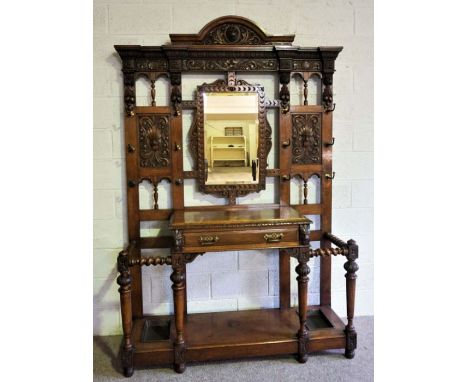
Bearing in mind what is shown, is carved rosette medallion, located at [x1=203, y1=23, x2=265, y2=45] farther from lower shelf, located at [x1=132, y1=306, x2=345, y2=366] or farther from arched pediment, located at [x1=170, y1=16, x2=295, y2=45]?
lower shelf, located at [x1=132, y1=306, x2=345, y2=366]

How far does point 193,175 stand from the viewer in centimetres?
217

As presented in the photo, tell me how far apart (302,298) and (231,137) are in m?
1.03

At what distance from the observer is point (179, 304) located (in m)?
1.82

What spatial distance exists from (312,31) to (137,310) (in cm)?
210

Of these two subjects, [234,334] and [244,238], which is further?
[234,334]

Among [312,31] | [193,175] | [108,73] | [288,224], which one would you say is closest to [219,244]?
[288,224]

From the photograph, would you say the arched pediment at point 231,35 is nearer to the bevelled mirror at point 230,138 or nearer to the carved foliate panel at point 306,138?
the bevelled mirror at point 230,138

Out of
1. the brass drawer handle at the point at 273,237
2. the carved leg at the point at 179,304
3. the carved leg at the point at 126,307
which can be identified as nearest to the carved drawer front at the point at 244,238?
the brass drawer handle at the point at 273,237

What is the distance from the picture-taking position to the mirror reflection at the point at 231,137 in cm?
215

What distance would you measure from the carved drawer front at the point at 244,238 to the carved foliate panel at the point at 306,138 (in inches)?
22.2

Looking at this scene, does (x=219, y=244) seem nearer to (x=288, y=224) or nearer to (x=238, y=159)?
(x=288, y=224)

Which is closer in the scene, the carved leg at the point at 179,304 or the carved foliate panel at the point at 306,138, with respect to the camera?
the carved leg at the point at 179,304

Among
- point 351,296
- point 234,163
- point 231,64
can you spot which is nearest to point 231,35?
point 231,64

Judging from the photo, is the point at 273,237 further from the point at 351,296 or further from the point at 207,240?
the point at 351,296
